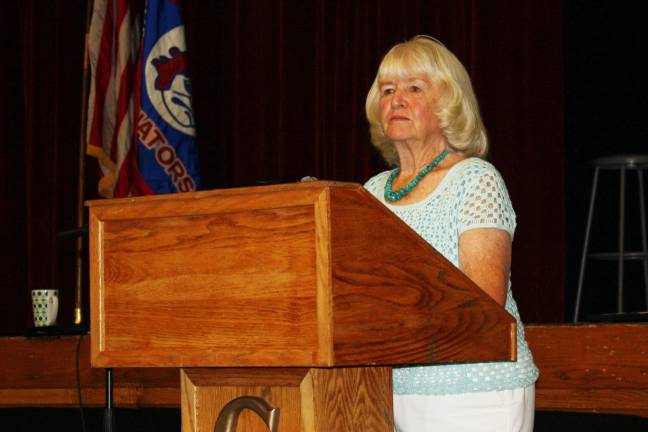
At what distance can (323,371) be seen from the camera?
4.33 ft

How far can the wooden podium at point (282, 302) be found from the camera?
123cm

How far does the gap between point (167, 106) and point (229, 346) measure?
382 cm

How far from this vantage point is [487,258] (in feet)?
5.24

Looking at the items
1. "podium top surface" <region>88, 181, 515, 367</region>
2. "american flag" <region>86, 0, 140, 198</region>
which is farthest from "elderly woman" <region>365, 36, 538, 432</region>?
"american flag" <region>86, 0, 140, 198</region>

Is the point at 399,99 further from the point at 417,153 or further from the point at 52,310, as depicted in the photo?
the point at 52,310

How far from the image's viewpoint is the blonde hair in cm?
189

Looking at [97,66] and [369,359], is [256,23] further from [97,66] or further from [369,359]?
[369,359]

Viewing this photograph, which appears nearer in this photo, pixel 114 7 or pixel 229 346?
pixel 229 346

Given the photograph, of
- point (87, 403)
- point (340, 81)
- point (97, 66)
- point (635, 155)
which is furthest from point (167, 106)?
point (635, 155)

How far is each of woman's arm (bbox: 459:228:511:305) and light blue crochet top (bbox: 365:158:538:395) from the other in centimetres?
2

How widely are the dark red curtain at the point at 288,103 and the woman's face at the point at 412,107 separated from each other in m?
3.08

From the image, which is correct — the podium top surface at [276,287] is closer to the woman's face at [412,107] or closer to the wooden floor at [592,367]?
the woman's face at [412,107]

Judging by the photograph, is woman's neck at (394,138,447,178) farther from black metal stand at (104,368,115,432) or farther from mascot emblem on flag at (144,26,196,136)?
mascot emblem on flag at (144,26,196,136)

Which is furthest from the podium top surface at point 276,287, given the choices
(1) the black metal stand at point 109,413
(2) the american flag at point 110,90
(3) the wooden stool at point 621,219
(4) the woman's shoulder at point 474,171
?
(2) the american flag at point 110,90
